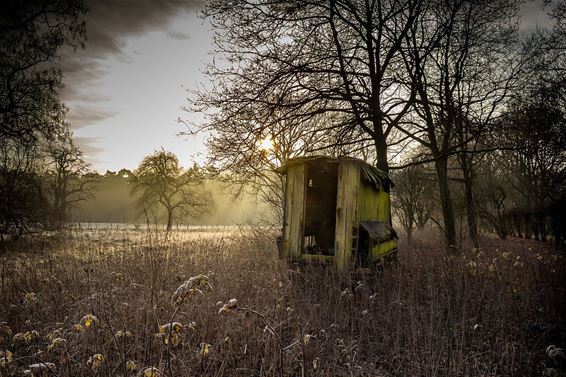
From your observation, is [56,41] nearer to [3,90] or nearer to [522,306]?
[3,90]

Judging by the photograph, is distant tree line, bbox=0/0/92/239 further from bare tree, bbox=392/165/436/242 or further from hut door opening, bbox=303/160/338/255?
bare tree, bbox=392/165/436/242

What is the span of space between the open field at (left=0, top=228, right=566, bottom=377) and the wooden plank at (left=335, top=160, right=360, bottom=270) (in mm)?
623

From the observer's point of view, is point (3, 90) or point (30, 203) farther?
point (30, 203)

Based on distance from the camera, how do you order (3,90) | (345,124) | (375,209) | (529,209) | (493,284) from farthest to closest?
(529,209) → (3,90) → (345,124) → (375,209) → (493,284)

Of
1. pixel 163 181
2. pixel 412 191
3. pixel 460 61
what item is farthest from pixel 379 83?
pixel 163 181

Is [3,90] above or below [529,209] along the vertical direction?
above

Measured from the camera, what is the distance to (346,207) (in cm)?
664

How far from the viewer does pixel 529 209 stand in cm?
2038

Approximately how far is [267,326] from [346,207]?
15.5ft

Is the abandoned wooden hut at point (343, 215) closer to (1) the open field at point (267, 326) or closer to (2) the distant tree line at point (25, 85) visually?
(1) the open field at point (267, 326)

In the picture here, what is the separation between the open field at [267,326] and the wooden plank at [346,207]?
62 cm

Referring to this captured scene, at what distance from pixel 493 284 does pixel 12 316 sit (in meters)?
7.92

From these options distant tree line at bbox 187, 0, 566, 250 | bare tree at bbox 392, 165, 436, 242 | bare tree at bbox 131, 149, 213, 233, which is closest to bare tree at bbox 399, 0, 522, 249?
distant tree line at bbox 187, 0, 566, 250

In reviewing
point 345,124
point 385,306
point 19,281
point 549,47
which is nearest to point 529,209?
point 549,47
